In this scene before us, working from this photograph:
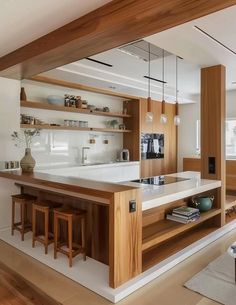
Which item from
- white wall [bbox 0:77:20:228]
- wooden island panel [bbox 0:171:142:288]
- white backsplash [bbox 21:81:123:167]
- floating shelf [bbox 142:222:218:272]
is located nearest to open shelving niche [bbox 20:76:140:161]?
white backsplash [bbox 21:81:123:167]

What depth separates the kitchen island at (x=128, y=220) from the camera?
2.41 meters

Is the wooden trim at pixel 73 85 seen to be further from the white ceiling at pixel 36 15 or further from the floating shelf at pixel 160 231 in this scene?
the floating shelf at pixel 160 231

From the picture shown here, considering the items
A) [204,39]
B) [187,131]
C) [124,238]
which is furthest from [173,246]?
[187,131]

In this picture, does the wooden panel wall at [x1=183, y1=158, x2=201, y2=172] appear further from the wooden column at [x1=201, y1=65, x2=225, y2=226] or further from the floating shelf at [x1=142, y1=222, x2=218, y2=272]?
the floating shelf at [x1=142, y1=222, x2=218, y2=272]

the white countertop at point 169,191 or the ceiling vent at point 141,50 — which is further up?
the ceiling vent at point 141,50

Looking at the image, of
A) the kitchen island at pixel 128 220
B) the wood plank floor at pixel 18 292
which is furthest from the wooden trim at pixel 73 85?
the wood plank floor at pixel 18 292

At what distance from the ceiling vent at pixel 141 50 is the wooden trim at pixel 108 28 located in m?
0.86

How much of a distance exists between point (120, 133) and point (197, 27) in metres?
4.17

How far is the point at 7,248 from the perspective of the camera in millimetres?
3344

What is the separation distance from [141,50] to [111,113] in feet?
8.18

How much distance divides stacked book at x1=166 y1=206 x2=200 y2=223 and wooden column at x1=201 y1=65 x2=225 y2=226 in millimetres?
816

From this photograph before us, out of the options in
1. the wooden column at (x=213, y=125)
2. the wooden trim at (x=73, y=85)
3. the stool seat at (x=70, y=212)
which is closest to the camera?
the stool seat at (x=70, y=212)

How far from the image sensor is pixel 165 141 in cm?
750

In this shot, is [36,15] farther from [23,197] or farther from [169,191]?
[23,197]
